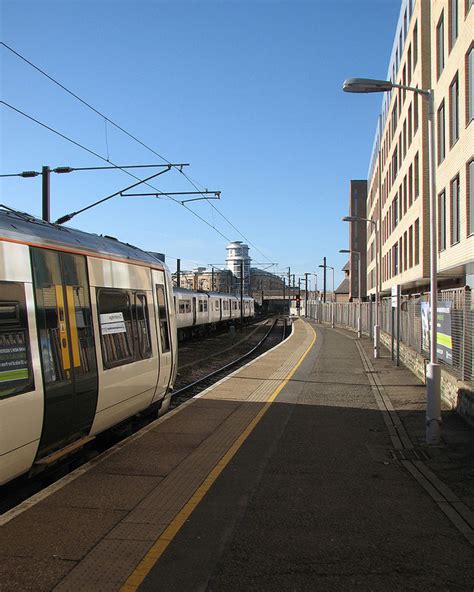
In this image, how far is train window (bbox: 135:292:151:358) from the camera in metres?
8.50

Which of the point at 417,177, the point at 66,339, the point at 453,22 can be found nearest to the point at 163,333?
the point at 66,339

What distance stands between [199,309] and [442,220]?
19.4 meters

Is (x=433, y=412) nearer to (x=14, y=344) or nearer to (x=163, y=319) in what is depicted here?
(x=163, y=319)

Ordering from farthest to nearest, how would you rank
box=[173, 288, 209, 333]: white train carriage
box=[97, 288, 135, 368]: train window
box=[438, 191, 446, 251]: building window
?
box=[173, 288, 209, 333]: white train carriage, box=[438, 191, 446, 251]: building window, box=[97, 288, 135, 368]: train window

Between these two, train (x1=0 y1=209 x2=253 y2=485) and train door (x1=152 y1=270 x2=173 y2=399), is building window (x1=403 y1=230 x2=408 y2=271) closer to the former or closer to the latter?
train door (x1=152 y1=270 x2=173 y2=399)

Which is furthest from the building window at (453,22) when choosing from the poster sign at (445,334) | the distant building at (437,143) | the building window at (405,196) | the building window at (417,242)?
the poster sign at (445,334)

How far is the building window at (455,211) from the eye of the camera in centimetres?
2119

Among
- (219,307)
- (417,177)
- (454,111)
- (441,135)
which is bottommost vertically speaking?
(219,307)

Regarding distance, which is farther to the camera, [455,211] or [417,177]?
[417,177]

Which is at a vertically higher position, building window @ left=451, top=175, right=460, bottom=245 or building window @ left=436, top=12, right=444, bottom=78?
building window @ left=436, top=12, right=444, bottom=78

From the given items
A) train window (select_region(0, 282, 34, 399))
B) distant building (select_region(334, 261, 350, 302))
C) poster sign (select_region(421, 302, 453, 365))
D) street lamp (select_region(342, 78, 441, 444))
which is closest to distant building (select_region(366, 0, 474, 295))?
poster sign (select_region(421, 302, 453, 365))

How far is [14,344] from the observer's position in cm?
504

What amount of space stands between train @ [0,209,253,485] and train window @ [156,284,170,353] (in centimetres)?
26

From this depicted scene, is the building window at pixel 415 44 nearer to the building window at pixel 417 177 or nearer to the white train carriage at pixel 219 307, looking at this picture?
the building window at pixel 417 177
